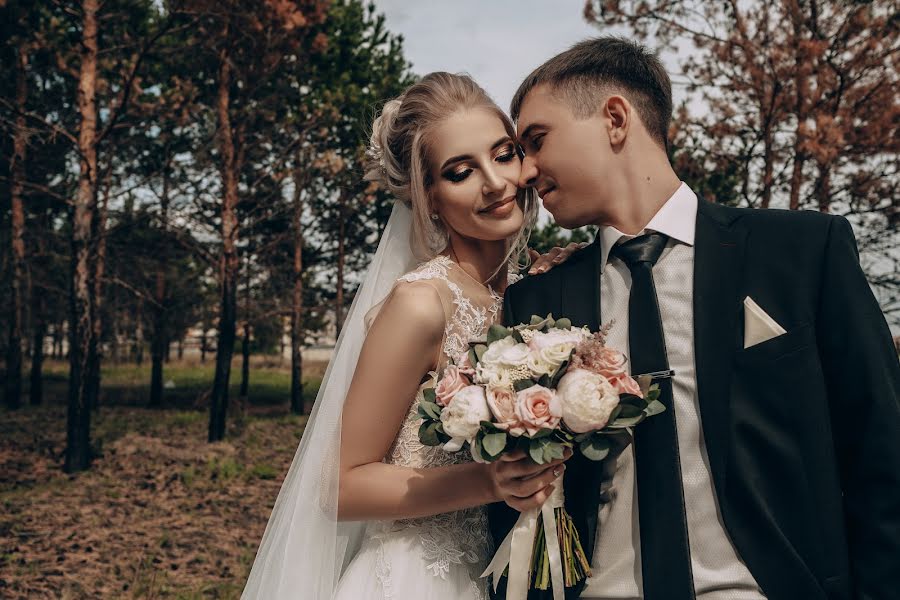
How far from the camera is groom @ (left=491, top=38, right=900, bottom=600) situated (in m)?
1.95

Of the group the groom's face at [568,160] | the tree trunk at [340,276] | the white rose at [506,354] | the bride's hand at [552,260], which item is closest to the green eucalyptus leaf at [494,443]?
the white rose at [506,354]

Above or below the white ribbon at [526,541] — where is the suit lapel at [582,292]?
above

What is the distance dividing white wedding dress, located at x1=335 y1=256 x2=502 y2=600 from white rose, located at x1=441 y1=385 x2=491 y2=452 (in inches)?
21.0

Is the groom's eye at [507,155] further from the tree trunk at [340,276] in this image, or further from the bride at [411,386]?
the tree trunk at [340,276]

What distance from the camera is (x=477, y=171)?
2.95 meters

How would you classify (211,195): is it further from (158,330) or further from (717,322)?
(717,322)

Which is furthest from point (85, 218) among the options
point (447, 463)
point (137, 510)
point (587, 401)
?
point (587, 401)

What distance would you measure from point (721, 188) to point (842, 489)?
9.48m

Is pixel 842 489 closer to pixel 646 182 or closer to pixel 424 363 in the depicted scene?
pixel 646 182

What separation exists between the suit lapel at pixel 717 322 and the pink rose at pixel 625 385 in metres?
0.27

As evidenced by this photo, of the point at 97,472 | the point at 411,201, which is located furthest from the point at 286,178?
the point at 411,201

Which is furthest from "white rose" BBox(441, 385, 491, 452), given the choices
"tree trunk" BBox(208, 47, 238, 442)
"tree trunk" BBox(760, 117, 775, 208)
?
"tree trunk" BBox(208, 47, 238, 442)

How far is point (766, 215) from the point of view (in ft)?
7.47

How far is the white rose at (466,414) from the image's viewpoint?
6.57 ft
